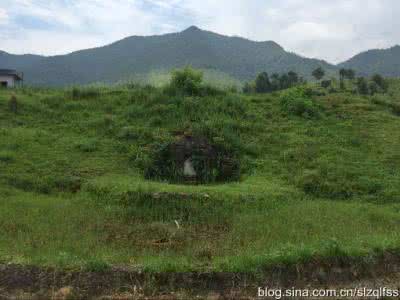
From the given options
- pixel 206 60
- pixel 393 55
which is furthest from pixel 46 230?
pixel 393 55

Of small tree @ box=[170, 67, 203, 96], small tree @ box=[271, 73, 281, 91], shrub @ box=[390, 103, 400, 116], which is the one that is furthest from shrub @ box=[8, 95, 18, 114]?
small tree @ box=[271, 73, 281, 91]

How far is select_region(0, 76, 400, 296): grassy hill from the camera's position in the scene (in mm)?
7613

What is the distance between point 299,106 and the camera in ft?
58.3

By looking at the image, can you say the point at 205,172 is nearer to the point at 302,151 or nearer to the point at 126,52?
the point at 302,151

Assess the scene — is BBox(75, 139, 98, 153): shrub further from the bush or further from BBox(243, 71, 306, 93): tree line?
BBox(243, 71, 306, 93): tree line

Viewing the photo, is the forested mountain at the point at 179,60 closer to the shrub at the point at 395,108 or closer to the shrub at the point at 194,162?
the shrub at the point at 395,108

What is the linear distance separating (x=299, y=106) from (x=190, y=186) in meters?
7.69

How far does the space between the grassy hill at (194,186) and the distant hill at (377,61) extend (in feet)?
266

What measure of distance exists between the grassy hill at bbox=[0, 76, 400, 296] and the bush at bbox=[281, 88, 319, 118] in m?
0.05

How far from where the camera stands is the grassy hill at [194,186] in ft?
25.0

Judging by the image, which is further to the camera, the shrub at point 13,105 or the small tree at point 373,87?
the small tree at point 373,87

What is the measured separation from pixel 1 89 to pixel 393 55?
101866 mm

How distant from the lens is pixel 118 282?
636 centimetres

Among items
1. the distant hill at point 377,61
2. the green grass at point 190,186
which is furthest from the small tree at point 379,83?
the distant hill at point 377,61
